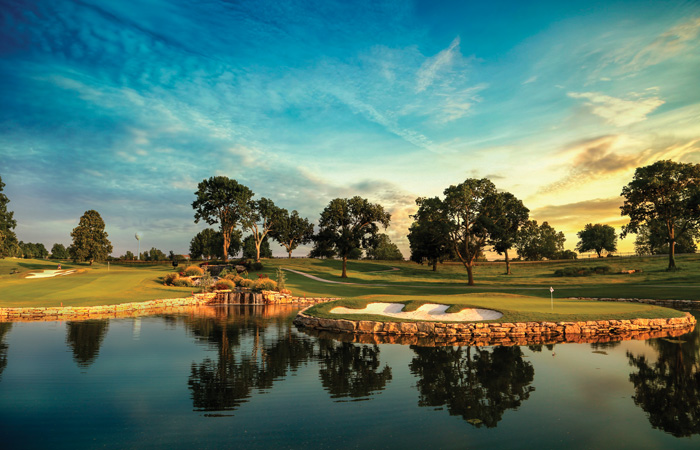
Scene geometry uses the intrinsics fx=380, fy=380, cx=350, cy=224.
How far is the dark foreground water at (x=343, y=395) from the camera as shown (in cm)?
752

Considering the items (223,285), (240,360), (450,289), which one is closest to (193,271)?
(223,285)

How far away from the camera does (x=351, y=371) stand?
41.4 ft

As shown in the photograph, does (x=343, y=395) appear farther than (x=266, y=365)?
No

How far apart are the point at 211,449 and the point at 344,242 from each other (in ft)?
186

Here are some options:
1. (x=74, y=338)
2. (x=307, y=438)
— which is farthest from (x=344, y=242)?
(x=307, y=438)

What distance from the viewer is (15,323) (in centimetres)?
2264

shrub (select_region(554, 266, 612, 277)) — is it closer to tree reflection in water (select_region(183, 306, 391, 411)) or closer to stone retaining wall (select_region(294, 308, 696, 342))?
stone retaining wall (select_region(294, 308, 696, 342))

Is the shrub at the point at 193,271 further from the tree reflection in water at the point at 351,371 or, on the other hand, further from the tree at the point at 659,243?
the tree at the point at 659,243

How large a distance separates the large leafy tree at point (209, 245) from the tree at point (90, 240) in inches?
1504

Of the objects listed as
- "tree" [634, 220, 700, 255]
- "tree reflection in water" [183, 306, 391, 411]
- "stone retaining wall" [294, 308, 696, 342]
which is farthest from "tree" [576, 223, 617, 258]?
"tree reflection in water" [183, 306, 391, 411]

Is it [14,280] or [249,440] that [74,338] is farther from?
[14,280]

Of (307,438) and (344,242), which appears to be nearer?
(307,438)

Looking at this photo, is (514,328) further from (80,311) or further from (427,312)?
(80,311)

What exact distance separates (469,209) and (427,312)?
31910mm
